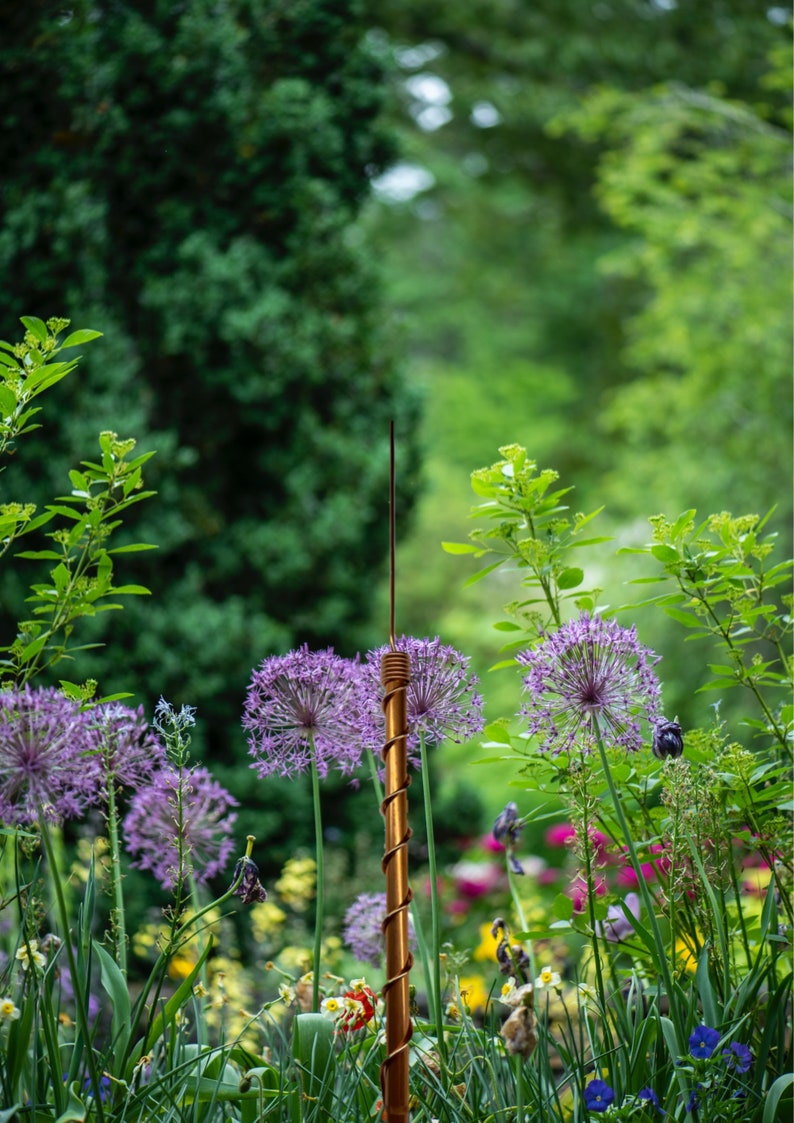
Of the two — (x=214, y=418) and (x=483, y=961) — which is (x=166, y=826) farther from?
(x=214, y=418)

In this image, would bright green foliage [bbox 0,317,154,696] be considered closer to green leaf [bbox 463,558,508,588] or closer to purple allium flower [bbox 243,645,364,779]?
purple allium flower [bbox 243,645,364,779]

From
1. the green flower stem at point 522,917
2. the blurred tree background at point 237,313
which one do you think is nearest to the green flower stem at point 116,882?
the green flower stem at point 522,917

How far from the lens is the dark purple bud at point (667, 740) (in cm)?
132

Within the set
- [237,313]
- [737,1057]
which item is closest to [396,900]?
[737,1057]

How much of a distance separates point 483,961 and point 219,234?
3012 mm

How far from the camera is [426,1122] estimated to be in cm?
127

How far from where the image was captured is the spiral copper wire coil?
40.9 inches

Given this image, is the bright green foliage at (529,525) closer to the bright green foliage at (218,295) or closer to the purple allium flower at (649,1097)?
the purple allium flower at (649,1097)

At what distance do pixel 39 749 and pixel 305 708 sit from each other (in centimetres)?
33

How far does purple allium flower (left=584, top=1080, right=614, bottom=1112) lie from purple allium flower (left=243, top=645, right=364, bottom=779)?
487 mm

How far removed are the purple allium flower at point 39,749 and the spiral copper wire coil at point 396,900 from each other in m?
0.40

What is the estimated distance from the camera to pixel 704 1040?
116cm

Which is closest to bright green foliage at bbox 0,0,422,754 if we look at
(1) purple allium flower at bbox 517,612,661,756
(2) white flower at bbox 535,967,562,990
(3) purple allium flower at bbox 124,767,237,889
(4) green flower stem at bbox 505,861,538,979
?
(3) purple allium flower at bbox 124,767,237,889

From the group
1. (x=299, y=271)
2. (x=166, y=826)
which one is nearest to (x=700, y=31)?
(x=299, y=271)
